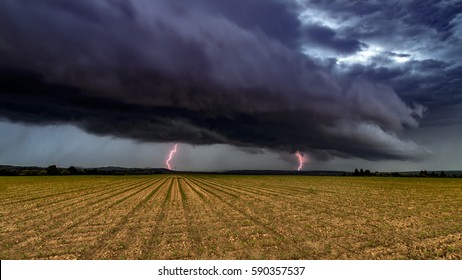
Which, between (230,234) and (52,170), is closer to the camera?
(230,234)

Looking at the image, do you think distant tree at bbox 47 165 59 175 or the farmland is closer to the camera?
the farmland

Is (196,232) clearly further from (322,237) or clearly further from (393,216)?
(393,216)

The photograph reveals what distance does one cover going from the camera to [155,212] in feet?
83.4

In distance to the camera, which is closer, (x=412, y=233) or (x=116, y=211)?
(x=412, y=233)

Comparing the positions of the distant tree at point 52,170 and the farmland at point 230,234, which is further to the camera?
the distant tree at point 52,170
